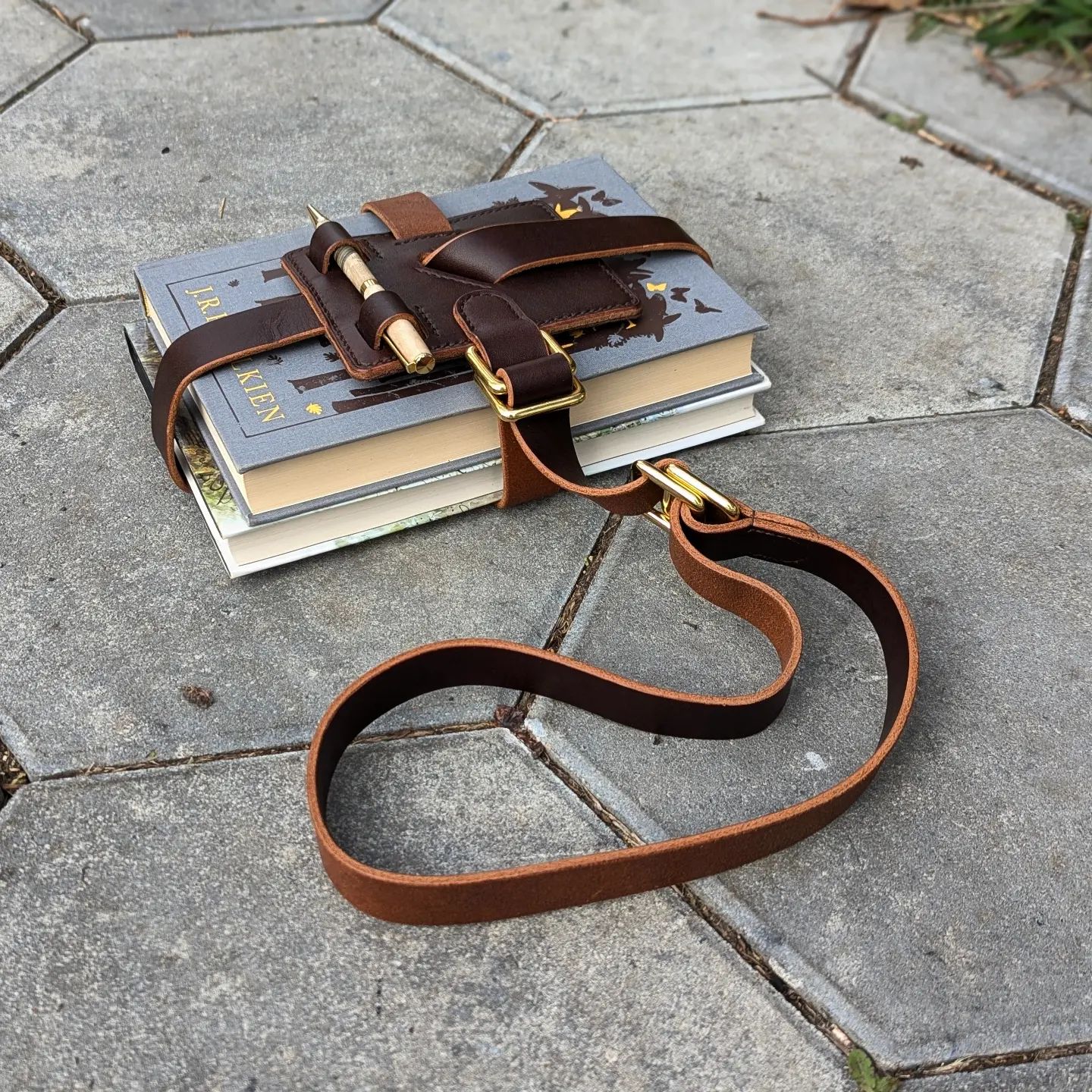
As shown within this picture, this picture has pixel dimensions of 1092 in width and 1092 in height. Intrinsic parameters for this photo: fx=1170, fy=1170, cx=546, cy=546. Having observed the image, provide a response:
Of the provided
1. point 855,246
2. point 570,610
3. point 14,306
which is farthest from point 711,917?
point 14,306

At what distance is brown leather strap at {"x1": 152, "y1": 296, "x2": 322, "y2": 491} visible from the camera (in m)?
1.12

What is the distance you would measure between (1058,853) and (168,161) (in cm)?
150

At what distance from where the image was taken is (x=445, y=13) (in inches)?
82.4

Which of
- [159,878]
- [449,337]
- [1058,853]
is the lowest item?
[159,878]

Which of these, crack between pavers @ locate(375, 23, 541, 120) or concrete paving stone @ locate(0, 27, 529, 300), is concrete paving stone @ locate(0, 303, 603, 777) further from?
crack between pavers @ locate(375, 23, 541, 120)

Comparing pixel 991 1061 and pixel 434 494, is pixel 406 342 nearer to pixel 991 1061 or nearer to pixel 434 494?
pixel 434 494

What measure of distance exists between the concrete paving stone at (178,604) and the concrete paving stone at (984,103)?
40.9 inches

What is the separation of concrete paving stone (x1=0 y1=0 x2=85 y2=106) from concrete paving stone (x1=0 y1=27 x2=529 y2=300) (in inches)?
1.8

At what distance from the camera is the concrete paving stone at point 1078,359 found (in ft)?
4.54

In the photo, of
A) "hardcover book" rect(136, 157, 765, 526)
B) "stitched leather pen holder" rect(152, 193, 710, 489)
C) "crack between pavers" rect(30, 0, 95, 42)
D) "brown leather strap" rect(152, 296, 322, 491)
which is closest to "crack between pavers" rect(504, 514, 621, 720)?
"hardcover book" rect(136, 157, 765, 526)

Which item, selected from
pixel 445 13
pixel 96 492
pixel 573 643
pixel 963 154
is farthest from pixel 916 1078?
pixel 445 13

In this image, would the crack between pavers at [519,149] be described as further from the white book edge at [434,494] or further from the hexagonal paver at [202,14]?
the white book edge at [434,494]

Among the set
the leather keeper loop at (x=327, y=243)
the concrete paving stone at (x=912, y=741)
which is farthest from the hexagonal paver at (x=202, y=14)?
the concrete paving stone at (x=912, y=741)

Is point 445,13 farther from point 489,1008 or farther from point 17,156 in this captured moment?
point 489,1008
